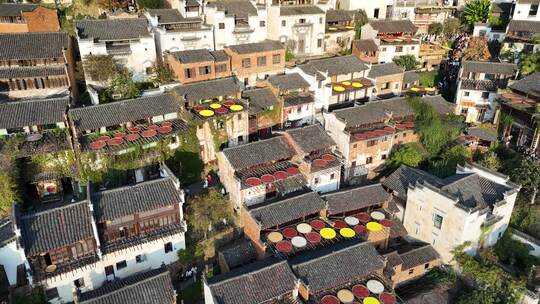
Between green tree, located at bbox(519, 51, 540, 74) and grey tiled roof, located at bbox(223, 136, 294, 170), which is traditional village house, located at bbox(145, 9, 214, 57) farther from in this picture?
green tree, located at bbox(519, 51, 540, 74)

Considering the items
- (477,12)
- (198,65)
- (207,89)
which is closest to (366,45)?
(477,12)

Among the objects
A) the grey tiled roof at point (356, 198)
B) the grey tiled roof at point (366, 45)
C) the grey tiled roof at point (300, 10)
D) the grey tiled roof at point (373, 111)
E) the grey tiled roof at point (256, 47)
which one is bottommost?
the grey tiled roof at point (356, 198)

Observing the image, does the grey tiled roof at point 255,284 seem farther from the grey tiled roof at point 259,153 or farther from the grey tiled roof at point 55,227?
the grey tiled roof at point 259,153

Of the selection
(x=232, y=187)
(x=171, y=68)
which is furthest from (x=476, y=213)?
(x=171, y=68)

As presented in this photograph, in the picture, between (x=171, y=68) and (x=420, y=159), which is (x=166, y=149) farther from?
(x=420, y=159)


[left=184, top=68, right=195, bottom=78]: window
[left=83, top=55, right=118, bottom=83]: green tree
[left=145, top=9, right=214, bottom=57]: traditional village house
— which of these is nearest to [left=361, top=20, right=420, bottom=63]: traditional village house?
[left=145, top=9, right=214, bottom=57]: traditional village house

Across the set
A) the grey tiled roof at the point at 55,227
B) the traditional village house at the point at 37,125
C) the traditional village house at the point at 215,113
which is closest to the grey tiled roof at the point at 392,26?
the traditional village house at the point at 215,113
